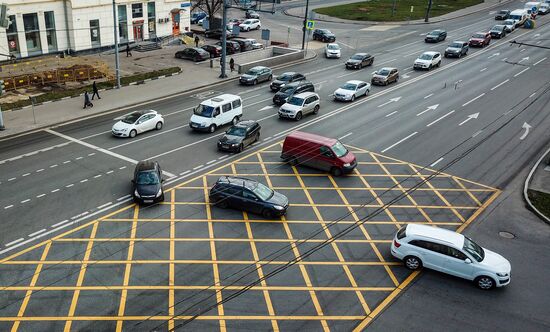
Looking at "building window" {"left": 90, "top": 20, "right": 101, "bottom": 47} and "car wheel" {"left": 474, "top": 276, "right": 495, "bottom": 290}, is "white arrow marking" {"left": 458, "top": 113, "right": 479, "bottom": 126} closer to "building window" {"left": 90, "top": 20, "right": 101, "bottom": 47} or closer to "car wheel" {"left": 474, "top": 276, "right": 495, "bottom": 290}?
"car wheel" {"left": 474, "top": 276, "right": 495, "bottom": 290}

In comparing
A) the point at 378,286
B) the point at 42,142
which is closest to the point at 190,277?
the point at 378,286

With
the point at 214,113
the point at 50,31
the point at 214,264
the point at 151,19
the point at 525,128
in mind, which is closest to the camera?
the point at 214,264

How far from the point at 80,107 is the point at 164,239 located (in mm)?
20344

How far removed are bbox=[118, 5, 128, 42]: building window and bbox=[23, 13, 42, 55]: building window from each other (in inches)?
377

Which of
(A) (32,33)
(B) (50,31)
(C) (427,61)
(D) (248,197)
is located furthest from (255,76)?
(D) (248,197)

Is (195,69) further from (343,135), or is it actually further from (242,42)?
(343,135)

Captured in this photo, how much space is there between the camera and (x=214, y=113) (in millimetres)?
33750

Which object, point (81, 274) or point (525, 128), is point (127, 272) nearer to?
point (81, 274)

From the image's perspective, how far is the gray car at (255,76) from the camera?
149 feet

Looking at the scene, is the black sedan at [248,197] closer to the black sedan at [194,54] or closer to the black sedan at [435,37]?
the black sedan at [194,54]

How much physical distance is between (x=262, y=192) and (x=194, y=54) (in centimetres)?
3312

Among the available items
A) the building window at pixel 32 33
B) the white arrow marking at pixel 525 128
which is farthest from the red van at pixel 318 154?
the building window at pixel 32 33

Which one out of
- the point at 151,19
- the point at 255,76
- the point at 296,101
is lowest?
the point at 255,76

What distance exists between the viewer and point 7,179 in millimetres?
26078
